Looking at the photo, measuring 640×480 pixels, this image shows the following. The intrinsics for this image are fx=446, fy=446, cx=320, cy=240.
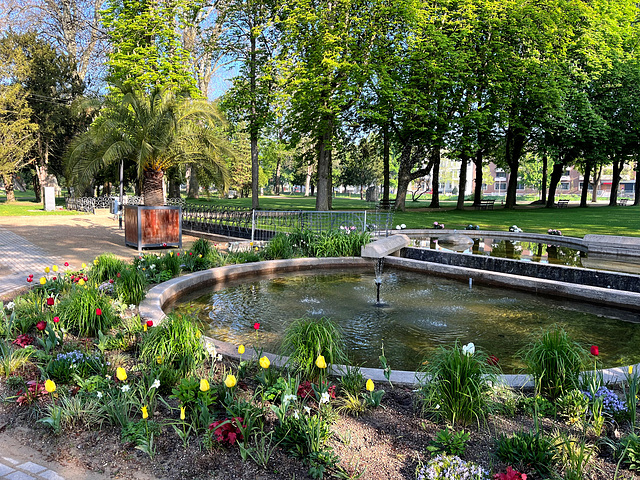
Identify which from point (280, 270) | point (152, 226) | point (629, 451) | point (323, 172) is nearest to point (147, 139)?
point (152, 226)

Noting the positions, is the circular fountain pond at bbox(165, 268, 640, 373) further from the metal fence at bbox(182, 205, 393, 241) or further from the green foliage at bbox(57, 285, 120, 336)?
the metal fence at bbox(182, 205, 393, 241)

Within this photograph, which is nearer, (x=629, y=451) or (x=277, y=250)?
(x=629, y=451)

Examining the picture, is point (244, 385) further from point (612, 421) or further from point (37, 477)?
point (612, 421)

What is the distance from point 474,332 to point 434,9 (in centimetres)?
2467

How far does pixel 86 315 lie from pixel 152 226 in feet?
27.4

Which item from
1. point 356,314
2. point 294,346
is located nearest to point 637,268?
point 356,314

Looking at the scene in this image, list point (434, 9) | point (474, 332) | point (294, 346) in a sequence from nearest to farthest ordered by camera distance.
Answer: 1. point (294, 346)
2. point (474, 332)
3. point (434, 9)

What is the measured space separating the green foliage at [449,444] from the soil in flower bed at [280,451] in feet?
0.27

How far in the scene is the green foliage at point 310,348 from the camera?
12.5 feet

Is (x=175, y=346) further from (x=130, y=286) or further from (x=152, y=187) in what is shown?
(x=152, y=187)

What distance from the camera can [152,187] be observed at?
14633 mm

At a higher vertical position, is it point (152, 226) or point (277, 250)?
point (152, 226)

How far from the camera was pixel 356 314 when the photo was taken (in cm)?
665

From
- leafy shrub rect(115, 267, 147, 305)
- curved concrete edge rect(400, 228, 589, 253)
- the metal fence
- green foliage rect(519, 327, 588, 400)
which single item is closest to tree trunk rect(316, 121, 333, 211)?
the metal fence
